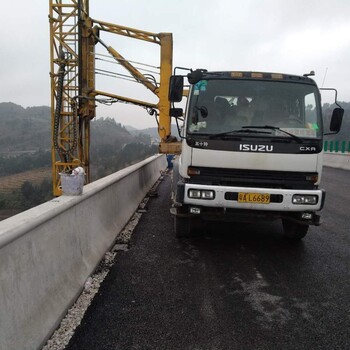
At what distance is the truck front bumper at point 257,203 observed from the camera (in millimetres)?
5020

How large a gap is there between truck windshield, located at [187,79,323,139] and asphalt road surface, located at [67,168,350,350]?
1.78 meters

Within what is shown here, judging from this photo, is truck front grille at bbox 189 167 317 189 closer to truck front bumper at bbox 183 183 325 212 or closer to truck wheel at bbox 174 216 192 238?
truck front bumper at bbox 183 183 325 212

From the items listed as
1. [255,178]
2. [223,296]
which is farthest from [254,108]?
[223,296]

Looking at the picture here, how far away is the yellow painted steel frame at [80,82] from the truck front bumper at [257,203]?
555 cm

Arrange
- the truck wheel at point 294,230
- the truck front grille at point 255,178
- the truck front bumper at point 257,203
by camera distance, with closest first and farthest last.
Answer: the truck front bumper at point 257,203, the truck front grille at point 255,178, the truck wheel at point 294,230

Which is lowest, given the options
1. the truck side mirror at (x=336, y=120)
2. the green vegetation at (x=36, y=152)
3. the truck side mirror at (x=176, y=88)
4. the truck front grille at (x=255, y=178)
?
the green vegetation at (x=36, y=152)

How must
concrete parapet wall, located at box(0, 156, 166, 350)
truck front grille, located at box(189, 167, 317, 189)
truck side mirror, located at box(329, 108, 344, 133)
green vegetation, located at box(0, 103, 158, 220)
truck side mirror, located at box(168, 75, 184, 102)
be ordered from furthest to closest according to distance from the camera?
green vegetation, located at box(0, 103, 158, 220)
truck side mirror, located at box(329, 108, 344, 133)
truck side mirror, located at box(168, 75, 184, 102)
truck front grille, located at box(189, 167, 317, 189)
concrete parapet wall, located at box(0, 156, 166, 350)

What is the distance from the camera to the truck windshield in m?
5.22

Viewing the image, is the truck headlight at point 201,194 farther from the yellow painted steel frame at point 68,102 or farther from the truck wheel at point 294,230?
the yellow painted steel frame at point 68,102

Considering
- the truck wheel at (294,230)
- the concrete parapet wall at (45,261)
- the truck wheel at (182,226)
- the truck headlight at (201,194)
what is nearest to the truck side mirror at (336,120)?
the truck wheel at (294,230)

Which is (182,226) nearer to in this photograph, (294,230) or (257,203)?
(257,203)

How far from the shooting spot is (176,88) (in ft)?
17.8

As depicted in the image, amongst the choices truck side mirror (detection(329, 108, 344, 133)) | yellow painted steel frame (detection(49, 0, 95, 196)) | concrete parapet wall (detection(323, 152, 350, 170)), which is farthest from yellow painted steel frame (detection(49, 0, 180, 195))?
concrete parapet wall (detection(323, 152, 350, 170))

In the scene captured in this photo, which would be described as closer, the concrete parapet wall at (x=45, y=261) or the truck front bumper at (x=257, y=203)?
the concrete parapet wall at (x=45, y=261)
